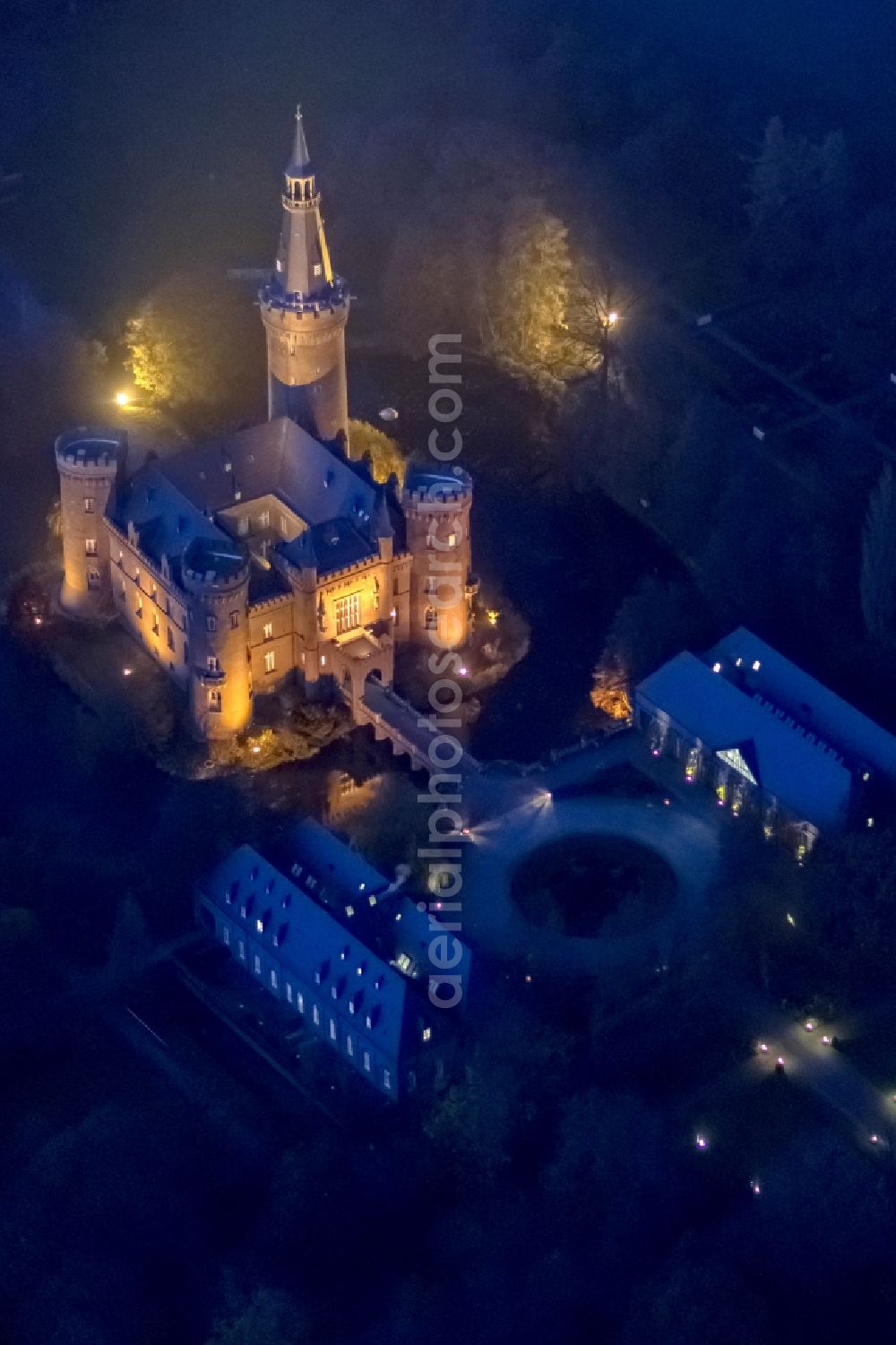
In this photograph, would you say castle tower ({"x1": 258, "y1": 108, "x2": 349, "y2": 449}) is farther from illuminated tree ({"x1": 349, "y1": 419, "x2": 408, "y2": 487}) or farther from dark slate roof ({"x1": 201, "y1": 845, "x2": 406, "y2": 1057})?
dark slate roof ({"x1": 201, "y1": 845, "x2": 406, "y2": 1057})

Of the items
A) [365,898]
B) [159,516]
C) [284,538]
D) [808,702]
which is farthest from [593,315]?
[365,898]

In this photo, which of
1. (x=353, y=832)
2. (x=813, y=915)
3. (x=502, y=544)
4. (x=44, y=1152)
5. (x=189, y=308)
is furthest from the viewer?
(x=189, y=308)

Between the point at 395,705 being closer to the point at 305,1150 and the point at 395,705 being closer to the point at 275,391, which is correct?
the point at 275,391

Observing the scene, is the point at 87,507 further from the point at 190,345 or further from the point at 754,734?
the point at 754,734

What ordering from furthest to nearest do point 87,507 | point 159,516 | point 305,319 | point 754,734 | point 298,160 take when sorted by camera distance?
point 305,319 < point 87,507 < point 159,516 < point 298,160 < point 754,734

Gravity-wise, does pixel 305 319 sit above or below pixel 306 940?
above

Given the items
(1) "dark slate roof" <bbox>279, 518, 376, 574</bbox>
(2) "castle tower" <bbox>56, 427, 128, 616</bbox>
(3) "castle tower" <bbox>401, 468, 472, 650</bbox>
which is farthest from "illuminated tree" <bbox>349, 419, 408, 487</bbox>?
(1) "dark slate roof" <bbox>279, 518, 376, 574</bbox>

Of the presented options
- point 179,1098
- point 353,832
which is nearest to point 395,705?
point 353,832
